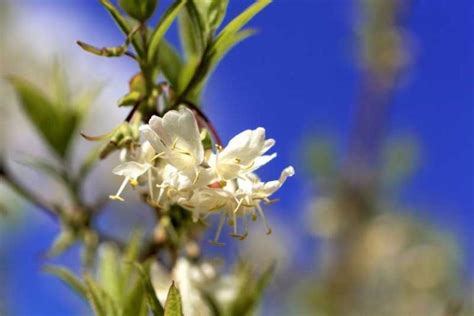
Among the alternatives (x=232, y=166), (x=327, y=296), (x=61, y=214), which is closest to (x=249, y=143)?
(x=232, y=166)

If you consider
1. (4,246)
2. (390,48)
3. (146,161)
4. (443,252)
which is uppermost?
(390,48)

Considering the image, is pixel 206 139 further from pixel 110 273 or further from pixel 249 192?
pixel 110 273

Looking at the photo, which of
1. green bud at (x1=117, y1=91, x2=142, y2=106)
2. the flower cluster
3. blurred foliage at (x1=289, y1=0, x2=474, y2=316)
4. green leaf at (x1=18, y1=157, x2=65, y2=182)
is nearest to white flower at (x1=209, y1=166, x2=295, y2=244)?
the flower cluster

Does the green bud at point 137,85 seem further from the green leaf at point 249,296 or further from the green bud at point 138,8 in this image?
the green leaf at point 249,296

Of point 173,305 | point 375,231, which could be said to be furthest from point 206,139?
point 375,231

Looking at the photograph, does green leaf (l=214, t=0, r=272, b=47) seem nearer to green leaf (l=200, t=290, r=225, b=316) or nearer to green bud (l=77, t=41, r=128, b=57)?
green bud (l=77, t=41, r=128, b=57)

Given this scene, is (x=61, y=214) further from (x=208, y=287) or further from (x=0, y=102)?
(x=0, y=102)
